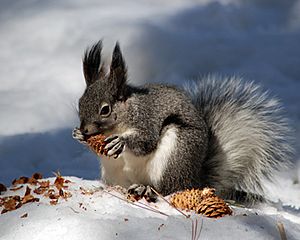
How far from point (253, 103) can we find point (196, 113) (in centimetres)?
33

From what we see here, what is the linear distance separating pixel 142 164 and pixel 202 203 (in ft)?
1.17

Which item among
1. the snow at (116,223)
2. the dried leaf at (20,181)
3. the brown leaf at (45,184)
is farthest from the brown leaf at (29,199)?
the dried leaf at (20,181)

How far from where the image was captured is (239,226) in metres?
2.13

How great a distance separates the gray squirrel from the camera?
255 cm

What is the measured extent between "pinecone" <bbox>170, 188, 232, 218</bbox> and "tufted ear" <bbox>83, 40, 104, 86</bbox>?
0.60 metres

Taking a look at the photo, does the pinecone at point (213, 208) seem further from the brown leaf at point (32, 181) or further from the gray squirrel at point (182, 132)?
the brown leaf at point (32, 181)

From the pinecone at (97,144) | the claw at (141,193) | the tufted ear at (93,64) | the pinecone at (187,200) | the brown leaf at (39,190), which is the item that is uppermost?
the tufted ear at (93,64)

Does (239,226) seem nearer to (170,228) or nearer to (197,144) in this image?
(170,228)

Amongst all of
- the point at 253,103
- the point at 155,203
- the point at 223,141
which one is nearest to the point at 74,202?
the point at 155,203

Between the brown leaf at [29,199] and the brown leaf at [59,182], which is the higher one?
the brown leaf at [59,182]

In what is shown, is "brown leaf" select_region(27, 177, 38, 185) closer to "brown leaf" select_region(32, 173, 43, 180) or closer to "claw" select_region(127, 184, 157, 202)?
"brown leaf" select_region(32, 173, 43, 180)

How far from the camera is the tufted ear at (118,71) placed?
2588mm

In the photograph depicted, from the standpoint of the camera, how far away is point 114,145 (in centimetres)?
248

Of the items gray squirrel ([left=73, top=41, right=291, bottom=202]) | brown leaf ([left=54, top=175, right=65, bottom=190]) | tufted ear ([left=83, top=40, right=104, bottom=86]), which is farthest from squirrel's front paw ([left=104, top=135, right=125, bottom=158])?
tufted ear ([left=83, top=40, right=104, bottom=86])
